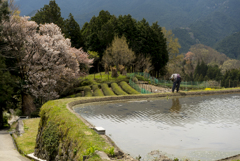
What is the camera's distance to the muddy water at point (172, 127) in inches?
321

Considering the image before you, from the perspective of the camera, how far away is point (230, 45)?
171375 millimetres

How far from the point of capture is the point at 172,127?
10.8 m

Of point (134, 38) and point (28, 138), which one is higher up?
point (134, 38)

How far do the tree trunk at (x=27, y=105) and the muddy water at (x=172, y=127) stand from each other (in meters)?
14.3

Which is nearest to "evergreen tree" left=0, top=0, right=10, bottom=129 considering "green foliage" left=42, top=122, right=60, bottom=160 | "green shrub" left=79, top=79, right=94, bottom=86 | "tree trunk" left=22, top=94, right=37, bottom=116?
"tree trunk" left=22, top=94, right=37, bottom=116

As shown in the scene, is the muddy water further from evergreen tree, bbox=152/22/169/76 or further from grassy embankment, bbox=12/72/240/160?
evergreen tree, bbox=152/22/169/76

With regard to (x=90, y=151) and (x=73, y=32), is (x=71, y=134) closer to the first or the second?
(x=90, y=151)

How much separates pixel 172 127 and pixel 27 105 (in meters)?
21.9

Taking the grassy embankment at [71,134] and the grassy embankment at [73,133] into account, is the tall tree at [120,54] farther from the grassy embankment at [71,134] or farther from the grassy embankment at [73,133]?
the grassy embankment at [71,134]

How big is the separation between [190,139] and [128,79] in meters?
38.3

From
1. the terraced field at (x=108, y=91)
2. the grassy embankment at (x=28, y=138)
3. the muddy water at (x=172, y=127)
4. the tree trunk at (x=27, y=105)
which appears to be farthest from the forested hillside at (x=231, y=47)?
the grassy embankment at (x=28, y=138)

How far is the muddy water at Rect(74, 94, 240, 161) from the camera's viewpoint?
321 inches

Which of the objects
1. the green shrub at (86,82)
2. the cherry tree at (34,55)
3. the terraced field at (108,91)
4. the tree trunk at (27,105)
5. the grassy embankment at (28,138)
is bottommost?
the grassy embankment at (28,138)

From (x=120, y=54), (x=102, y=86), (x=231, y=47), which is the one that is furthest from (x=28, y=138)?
(x=231, y=47)
